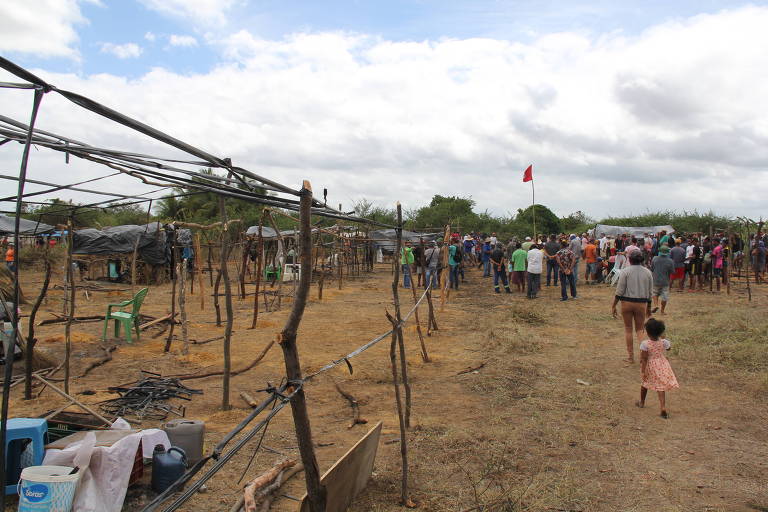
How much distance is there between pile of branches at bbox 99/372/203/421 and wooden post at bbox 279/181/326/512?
11.5 ft

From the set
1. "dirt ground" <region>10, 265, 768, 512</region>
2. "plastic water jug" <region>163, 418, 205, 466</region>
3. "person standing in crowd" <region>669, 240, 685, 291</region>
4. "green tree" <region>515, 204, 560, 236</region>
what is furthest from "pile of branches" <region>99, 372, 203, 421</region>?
"green tree" <region>515, 204, 560, 236</region>

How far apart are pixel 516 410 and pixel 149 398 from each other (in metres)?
4.29

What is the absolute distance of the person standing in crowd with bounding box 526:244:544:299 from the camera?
15.5 m

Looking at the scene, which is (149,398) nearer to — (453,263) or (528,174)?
(453,263)

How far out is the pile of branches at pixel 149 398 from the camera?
6.29 m

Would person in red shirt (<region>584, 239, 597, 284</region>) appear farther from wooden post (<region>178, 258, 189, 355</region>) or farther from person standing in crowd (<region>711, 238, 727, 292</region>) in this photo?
wooden post (<region>178, 258, 189, 355</region>)

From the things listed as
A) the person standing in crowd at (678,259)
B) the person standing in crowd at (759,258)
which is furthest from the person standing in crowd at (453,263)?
the person standing in crowd at (759,258)

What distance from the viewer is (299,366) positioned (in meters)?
3.23

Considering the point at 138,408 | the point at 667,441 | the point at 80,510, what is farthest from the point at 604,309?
the point at 80,510

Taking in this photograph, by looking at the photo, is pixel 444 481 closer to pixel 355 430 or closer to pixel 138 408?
pixel 355 430

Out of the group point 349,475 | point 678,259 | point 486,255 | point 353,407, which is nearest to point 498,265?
point 486,255

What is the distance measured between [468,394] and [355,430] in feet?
Result: 6.05

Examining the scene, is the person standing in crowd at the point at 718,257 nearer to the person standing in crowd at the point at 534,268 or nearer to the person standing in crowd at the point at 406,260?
the person standing in crowd at the point at 534,268

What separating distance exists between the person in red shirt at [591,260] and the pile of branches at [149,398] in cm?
1470
